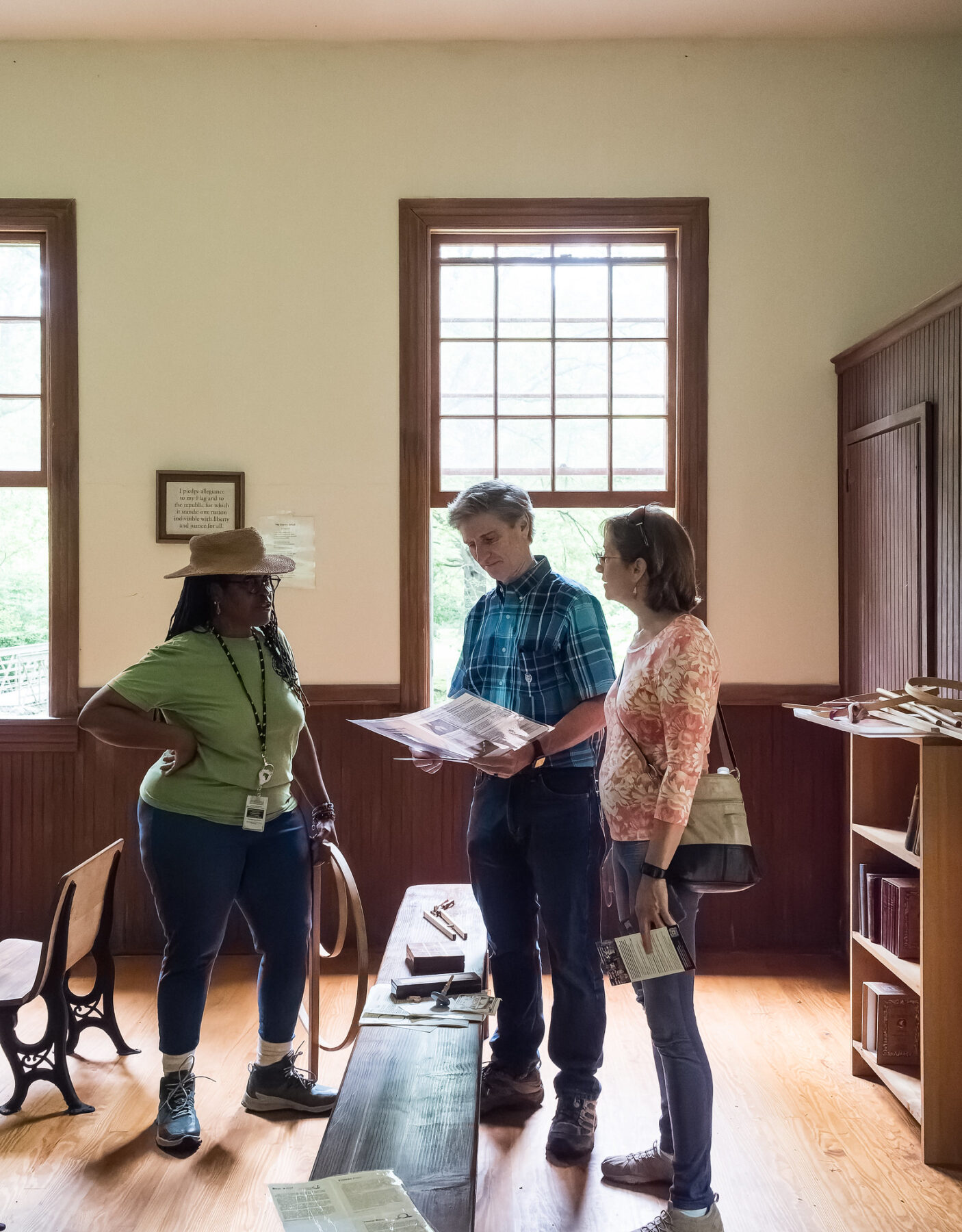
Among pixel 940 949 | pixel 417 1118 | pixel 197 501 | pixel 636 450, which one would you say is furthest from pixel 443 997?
pixel 636 450

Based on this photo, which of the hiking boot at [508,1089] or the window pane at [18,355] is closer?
the hiking boot at [508,1089]

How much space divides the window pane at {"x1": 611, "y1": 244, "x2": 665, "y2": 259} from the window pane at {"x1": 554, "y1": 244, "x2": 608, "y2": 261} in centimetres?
4

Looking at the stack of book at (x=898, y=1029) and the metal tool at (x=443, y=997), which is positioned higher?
the metal tool at (x=443, y=997)

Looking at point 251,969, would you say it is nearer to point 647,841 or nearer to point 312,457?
point 312,457

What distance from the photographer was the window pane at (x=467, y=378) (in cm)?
399

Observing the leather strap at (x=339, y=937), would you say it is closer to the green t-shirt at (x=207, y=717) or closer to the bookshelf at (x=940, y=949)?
the green t-shirt at (x=207, y=717)

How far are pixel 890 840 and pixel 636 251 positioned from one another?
2.63m

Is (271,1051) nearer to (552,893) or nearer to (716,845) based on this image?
(552,893)

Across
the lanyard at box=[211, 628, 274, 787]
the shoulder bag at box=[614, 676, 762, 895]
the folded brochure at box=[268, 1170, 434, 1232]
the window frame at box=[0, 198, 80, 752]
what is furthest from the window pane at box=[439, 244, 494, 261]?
the folded brochure at box=[268, 1170, 434, 1232]

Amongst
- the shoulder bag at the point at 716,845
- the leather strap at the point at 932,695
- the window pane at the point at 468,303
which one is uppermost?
the window pane at the point at 468,303

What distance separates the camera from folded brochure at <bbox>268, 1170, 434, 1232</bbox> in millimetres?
1401

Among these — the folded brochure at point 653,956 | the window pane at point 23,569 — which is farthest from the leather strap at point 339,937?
the window pane at point 23,569

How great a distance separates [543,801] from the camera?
7.69 feet

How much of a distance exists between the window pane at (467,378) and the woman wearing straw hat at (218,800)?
5.66 feet
